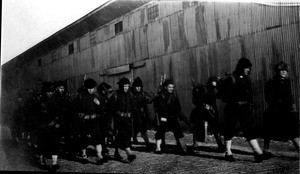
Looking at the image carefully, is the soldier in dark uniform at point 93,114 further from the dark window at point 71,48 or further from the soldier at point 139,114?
the dark window at point 71,48

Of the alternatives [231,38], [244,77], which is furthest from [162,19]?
[244,77]

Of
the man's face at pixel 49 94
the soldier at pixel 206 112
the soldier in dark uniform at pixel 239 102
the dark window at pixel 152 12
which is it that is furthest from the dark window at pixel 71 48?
the soldier in dark uniform at pixel 239 102

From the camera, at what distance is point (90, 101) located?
22.9ft

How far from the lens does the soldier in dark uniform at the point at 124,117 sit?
269 inches

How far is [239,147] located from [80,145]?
4.17m

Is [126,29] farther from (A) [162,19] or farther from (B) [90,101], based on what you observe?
(B) [90,101]

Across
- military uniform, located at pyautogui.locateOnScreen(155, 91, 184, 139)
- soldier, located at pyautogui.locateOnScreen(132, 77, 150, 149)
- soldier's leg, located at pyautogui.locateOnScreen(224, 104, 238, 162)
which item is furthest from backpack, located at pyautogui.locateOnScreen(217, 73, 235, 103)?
soldier, located at pyautogui.locateOnScreen(132, 77, 150, 149)

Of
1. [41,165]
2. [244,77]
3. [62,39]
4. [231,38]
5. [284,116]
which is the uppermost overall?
[62,39]

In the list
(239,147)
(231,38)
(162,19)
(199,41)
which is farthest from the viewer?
(162,19)

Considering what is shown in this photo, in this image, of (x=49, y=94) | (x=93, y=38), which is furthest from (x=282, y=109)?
(x=93, y=38)

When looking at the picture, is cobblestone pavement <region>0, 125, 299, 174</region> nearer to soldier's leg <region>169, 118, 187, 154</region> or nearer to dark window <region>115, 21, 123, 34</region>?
soldier's leg <region>169, 118, 187, 154</region>

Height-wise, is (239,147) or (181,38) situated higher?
(181,38)

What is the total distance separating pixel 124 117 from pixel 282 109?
3318mm

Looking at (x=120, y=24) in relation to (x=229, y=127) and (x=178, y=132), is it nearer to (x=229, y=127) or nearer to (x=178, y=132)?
(x=178, y=132)
